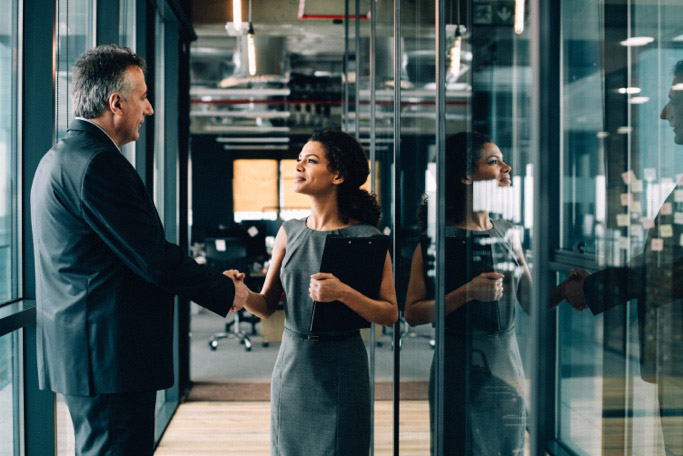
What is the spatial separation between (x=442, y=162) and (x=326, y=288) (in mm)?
549

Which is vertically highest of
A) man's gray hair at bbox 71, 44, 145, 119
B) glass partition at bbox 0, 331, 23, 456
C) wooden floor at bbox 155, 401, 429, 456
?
man's gray hair at bbox 71, 44, 145, 119

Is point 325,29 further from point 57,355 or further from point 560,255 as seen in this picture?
point 560,255

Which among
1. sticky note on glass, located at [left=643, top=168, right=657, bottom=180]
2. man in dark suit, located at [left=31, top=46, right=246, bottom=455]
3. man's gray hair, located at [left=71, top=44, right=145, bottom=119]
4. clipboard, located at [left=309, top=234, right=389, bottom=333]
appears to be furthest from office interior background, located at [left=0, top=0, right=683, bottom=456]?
man's gray hair, located at [left=71, top=44, right=145, bottom=119]

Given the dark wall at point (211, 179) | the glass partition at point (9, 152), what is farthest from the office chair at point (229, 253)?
the dark wall at point (211, 179)

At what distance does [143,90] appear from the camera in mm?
1993

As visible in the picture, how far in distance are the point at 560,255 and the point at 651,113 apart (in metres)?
0.27

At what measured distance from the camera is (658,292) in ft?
3.14

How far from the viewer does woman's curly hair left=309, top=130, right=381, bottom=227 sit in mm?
2066

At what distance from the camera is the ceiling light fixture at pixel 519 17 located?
1155 millimetres

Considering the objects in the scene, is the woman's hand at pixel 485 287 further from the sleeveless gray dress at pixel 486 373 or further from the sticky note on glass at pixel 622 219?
the sticky note on glass at pixel 622 219

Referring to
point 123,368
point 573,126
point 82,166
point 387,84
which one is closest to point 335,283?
point 123,368

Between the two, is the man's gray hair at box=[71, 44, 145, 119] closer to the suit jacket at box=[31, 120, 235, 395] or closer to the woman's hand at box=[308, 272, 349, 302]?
the suit jacket at box=[31, 120, 235, 395]

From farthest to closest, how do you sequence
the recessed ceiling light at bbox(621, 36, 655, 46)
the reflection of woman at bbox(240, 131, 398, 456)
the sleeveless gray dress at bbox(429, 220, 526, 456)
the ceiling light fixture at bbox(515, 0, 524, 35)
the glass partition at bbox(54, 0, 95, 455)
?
the glass partition at bbox(54, 0, 95, 455), the reflection of woman at bbox(240, 131, 398, 456), the sleeveless gray dress at bbox(429, 220, 526, 456), the ceiling light fixture at bbox(515, 0, 524, 35), the recessed ceiling light at bbox(621, 36, 655, 46)

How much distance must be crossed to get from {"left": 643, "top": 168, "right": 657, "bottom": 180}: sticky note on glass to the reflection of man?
0.05 metres
